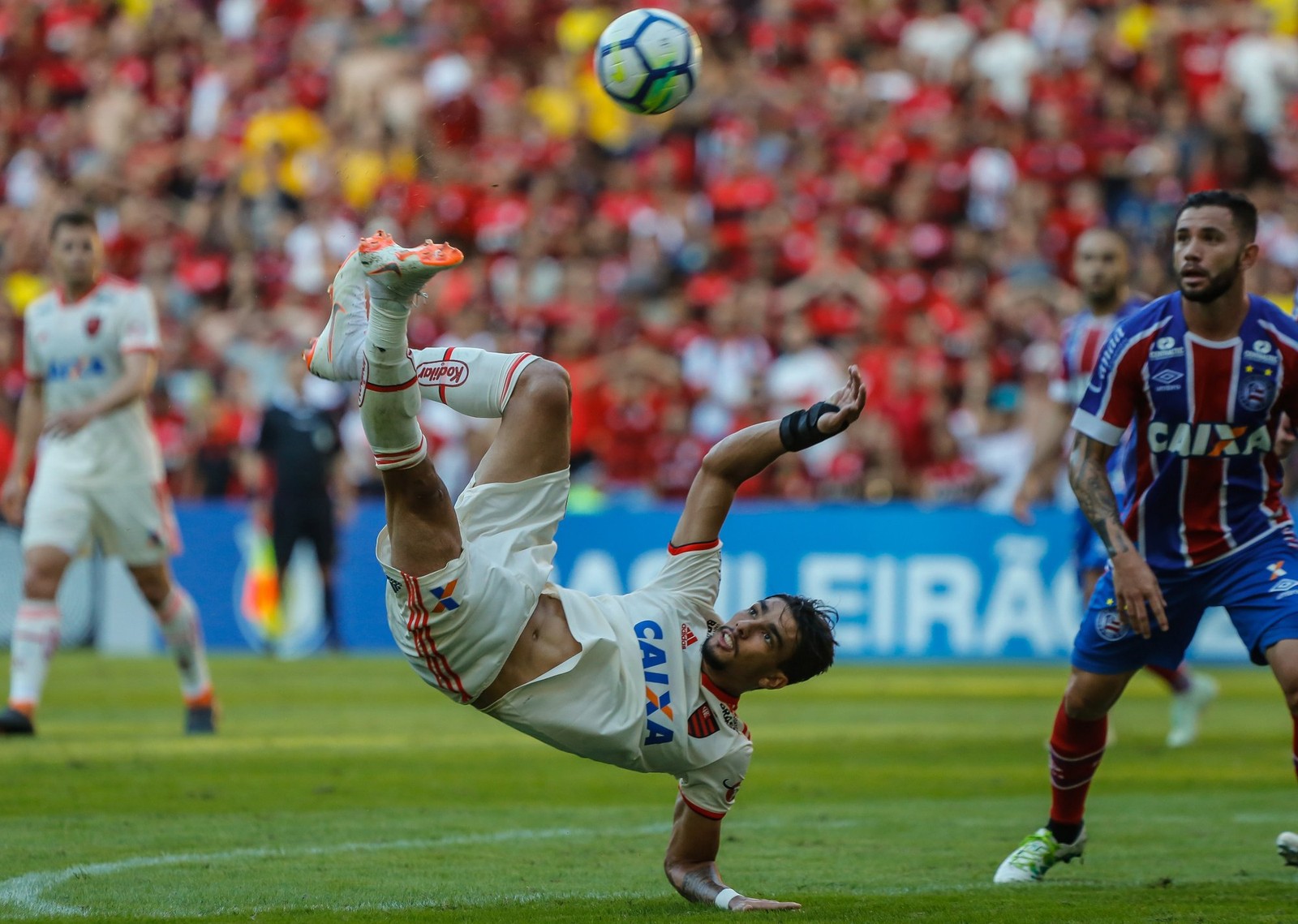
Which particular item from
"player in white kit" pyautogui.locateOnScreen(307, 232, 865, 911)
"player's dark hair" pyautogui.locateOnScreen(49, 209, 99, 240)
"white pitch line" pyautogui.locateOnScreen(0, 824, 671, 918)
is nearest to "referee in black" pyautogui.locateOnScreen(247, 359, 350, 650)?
"player's dark hair" pyautogui.locateOnScreen(49, 209, 99, 240)

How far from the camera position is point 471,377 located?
6609 mm

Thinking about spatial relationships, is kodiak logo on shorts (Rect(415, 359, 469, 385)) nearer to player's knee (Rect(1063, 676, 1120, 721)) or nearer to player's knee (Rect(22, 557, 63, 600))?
player's knee (Rect(1063, 676, 1120, 721))

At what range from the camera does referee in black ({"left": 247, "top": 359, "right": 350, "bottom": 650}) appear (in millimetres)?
17578

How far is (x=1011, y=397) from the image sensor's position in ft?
62.0

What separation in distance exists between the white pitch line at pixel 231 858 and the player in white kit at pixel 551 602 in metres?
0.67

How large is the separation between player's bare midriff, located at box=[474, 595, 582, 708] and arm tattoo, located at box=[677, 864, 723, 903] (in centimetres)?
89

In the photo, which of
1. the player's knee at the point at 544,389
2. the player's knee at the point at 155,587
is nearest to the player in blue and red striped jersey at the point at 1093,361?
the player's knee at the point at 544,389

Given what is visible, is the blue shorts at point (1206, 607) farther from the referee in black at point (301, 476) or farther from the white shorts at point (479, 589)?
the referee in black at point (301, 476)

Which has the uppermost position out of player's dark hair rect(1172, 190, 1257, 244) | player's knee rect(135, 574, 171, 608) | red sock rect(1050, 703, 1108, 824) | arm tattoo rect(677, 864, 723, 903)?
player's dark hair rect(1172, 190, 1257, 244)

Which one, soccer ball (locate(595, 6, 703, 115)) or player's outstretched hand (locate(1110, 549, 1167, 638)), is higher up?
soccer ball (locate(595, 6, 703, 115))

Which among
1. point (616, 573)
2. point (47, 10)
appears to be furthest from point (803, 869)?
point (47, 10)

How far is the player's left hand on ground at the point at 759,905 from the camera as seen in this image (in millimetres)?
5918

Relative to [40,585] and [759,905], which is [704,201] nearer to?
[40,585]

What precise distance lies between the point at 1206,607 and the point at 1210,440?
24.9 inches
